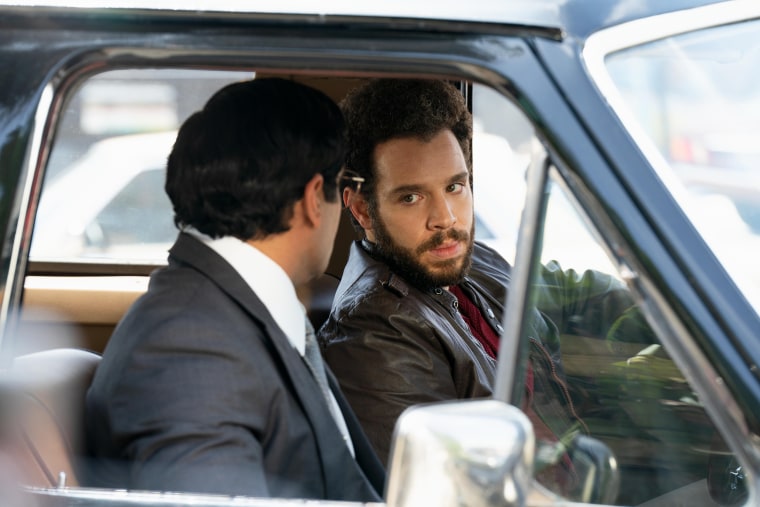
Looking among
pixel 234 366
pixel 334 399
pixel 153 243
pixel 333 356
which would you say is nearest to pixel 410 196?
pixel 333 356

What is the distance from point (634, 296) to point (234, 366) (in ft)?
1.89

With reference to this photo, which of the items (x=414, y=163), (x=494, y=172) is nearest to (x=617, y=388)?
(x=414, y=163)

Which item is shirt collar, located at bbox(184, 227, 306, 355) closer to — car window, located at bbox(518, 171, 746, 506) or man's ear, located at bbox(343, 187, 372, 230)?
car window, located at bbox(518, 171, 746, 506)

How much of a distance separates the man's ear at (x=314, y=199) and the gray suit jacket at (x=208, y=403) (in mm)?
200

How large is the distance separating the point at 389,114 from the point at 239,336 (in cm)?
100

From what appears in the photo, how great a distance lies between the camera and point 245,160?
5.81ft

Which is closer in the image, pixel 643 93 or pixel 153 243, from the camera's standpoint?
pixel 643 93

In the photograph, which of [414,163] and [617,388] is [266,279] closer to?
[617,388]

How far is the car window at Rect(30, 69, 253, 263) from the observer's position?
148 inches

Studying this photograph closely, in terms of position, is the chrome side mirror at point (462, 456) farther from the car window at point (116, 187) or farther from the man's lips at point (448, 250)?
the car window at point (116, 187)

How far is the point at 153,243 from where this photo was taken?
155 inches

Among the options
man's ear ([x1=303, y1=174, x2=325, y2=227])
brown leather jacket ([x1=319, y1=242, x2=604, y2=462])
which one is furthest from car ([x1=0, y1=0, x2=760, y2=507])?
brown leather jacket ([x1=319, y1=242, x2=604, y2=462])

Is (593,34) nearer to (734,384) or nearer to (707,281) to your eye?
(707,281)

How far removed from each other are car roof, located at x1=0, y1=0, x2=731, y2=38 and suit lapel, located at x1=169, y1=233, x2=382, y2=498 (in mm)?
445
